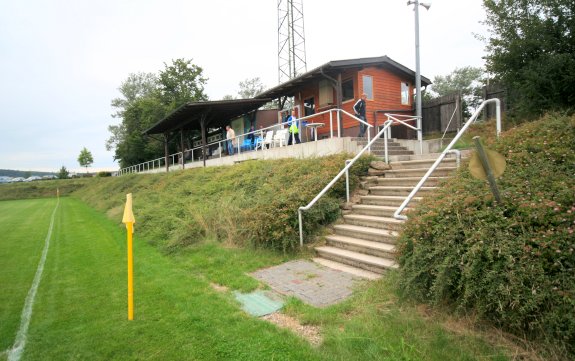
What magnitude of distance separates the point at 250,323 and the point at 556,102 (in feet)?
34.2

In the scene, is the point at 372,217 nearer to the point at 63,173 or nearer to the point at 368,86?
the point at 368,86

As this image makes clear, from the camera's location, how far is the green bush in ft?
9.21

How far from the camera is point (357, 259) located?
531cm

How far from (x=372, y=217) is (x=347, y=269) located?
4.79ft

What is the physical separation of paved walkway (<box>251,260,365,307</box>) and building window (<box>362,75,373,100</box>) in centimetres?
1141

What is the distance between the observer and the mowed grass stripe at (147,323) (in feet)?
10.7

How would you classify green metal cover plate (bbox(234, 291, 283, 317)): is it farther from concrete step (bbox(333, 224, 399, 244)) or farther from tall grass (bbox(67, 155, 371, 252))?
concrete step (bbox(333, 224, 399, 244))

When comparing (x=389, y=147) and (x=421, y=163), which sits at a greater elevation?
(x=389, y=147)

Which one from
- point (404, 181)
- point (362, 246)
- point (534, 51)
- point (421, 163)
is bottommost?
point (362, 246)

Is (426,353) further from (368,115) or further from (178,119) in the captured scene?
(178,119)

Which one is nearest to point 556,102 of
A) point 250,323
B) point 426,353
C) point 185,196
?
point 426,353

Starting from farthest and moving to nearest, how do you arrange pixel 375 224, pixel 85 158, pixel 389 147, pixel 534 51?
pixel 85 158 → pixel 389 147 → pixel 534 51 → pixel 375 224

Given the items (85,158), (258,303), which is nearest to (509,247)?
(258,303)

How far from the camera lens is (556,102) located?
9438 mm
